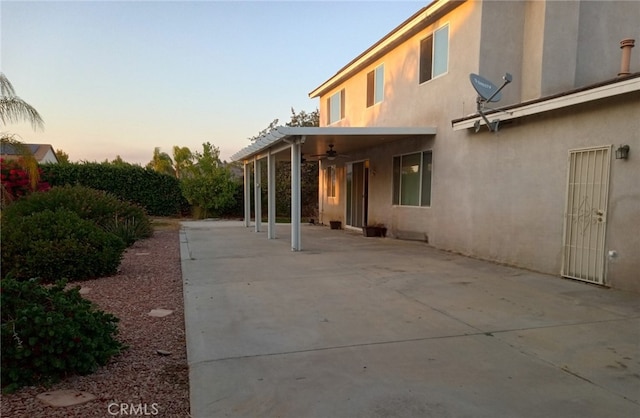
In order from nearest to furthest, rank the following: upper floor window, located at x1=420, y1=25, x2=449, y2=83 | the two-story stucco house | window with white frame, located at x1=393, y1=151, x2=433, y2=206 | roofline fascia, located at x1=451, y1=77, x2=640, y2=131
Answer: roofline fascia, located at x1=451, y1=77, x2=640, y2=131 < the two-story stucco house < upper floor window, located at x1=420, y1=25, x2=449, y2=83 < window with white frame, located at x1=393, y1=151, x2=433, y2=206

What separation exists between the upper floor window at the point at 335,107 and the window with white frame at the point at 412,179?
544cm

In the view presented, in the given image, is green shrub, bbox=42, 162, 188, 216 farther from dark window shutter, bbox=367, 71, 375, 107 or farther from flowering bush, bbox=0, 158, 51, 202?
dark window shutter, bbox=367, 71, 375, 107

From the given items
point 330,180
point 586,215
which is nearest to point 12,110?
point 586,215

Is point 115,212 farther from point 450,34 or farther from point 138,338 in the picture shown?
point 450,34

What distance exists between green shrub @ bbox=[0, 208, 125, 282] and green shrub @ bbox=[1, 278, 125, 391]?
11.0ft

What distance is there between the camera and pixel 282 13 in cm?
1191

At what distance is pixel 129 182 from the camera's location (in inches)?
812

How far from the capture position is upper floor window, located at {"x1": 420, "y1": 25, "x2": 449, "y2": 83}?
10.4 metres

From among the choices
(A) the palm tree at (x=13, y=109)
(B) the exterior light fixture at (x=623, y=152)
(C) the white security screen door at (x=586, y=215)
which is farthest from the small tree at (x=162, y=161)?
(B) the exterior light fixture at (x=623, y=152)

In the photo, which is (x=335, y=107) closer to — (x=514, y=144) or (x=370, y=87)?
(x=370, y=87)

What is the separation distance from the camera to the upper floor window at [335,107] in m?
17.2

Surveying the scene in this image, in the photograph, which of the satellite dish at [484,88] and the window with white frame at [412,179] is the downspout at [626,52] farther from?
the window with white frame at [412,179]

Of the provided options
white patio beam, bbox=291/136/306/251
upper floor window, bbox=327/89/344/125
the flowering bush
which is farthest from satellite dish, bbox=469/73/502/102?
the flowering bush

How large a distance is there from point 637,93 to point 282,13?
9.20 meters
